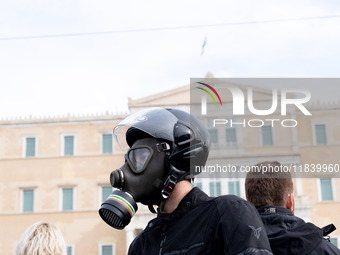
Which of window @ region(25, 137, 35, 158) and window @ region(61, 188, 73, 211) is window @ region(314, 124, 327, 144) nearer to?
window @ region(61, 188, 73, 211)

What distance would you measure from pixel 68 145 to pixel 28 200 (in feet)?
13.1

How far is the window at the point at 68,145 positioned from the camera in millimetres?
32094

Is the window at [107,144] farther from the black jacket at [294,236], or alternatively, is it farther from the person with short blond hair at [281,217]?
the black jacket at [294,236]

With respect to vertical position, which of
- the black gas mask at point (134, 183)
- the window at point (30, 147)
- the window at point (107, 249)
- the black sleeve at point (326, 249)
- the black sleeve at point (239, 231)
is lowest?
the window at point (107, 249)

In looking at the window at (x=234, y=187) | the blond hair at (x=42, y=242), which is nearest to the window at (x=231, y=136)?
the window at (x=234, y=187)

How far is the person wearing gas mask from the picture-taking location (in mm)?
1991

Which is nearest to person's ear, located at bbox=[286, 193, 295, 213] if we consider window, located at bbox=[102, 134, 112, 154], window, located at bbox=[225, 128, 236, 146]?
window, located at bbox=[225, 128, 236, 146]

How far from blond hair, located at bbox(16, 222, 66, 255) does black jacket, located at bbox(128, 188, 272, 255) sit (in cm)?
103

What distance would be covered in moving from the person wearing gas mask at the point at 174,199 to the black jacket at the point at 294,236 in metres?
0.76

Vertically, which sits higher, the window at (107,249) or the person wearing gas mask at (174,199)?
the person wearing gas mask at (174,199)

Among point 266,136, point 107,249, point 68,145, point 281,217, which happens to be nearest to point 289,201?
point 281,217

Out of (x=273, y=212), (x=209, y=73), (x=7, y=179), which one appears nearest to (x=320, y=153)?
(x=209, y=73)

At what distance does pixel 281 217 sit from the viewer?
3.06m

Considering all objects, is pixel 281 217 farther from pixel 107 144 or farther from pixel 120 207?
pixel 107 144
